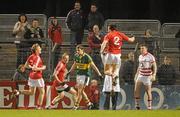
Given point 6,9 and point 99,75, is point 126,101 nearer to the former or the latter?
point 99,75

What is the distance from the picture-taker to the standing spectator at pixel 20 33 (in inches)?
963

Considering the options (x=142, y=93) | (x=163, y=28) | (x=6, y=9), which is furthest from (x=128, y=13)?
(x=142, y=93)

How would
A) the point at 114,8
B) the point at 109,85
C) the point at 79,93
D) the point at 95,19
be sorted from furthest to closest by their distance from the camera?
the point at 114,8, the point at 95,19, the point at 79,93, the point at 109,85

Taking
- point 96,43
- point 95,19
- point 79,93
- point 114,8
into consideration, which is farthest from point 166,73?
point 114,8

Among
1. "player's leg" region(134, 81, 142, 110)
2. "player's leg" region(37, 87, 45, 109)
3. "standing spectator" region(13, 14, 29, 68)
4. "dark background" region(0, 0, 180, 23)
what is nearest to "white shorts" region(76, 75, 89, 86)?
"player's leg" region(37, 87, 45, 109)

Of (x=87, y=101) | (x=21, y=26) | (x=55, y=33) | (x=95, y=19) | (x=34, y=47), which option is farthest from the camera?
(x=95, y=19)

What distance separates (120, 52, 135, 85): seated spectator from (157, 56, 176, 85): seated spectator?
0.86 m

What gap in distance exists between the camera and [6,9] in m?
35.6

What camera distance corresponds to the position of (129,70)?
24.4 m

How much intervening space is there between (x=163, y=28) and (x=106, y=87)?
591cm

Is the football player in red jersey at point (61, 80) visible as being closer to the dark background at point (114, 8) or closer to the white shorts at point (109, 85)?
the white shorts at point (109, 85)

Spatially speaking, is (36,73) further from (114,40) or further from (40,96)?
(114,40)

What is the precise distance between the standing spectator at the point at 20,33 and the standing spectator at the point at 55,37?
0.95 metres

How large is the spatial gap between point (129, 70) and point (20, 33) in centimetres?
384
